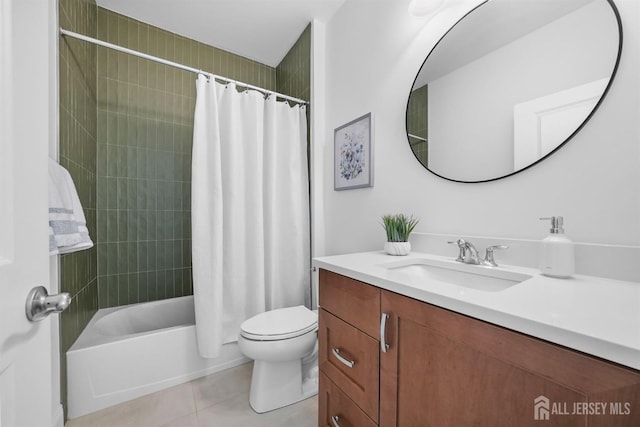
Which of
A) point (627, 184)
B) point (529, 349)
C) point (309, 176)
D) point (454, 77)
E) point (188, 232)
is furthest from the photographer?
point (188, 232)

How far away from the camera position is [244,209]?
1.82 metres

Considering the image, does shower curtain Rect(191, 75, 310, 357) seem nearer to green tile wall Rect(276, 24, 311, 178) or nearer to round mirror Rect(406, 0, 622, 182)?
green tile wall Rect(276, 24, 311, 178)

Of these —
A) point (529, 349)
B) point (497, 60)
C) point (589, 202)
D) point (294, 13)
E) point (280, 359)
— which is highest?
point (294, 13)

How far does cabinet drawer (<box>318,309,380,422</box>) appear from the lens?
799 millimetres

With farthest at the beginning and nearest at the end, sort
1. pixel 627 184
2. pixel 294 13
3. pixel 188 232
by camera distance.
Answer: pixel 188 232 → pixel 294 13 → pixel 627 184

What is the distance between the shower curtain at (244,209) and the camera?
5.39ft

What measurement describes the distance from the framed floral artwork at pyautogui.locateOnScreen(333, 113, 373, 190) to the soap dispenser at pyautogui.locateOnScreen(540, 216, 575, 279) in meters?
0.90

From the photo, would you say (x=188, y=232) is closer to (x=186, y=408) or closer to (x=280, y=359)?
(x=186, y=408)

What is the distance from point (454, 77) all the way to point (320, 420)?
1.61 m

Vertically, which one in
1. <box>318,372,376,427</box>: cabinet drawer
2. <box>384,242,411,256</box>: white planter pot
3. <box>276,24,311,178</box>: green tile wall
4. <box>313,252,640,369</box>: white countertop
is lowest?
<box>318,372,376,427</box>: cabinet drawer

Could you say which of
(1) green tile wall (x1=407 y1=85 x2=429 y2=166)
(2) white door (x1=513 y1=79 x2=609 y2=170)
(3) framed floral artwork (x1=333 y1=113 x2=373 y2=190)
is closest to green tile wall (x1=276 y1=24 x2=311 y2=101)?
(3) framed floral artwork (x1=333 y1=113 x2=373 y2=190)

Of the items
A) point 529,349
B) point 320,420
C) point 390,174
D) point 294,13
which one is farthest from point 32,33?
point 294,13

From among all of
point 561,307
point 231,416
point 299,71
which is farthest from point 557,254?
point 299,71

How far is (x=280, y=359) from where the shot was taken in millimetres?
1355
